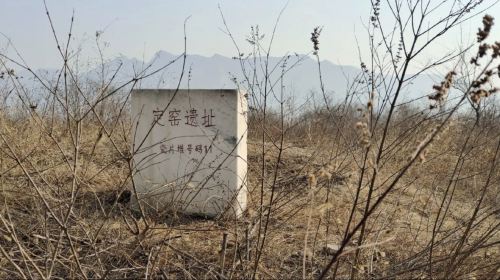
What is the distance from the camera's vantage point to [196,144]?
14.8 feet

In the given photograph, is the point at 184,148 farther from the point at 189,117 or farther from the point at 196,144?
the point at 189,117

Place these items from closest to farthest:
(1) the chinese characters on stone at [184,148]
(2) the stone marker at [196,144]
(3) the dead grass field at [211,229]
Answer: (3) the dead grass field at [211,229] → (2) the stone marker at [196,144] → (1) the chinese characters on stone at [184,148]

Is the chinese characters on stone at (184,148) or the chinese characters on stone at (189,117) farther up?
the chinese characters on stone at (189,117)

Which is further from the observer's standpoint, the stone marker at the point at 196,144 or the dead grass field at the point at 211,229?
the stone marker at the point at 196,144

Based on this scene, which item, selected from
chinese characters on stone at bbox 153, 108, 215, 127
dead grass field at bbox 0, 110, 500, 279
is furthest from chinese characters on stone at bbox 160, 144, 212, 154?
dead grass field at bbox 0, 110, 500, 279

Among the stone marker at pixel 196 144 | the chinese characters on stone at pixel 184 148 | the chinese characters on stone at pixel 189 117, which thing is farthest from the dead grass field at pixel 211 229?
the chinese characters on stone at pixel 189 117

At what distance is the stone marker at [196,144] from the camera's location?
439cm

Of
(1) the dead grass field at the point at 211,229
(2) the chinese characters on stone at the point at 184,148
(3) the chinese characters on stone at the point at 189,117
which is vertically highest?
(3) the chinese characters on stone at the point at 189,117

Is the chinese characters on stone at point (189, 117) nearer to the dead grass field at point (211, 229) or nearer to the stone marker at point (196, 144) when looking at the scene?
the stone marker at point (196, 144)

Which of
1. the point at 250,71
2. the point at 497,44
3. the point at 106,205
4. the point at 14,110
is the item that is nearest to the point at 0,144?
the point at 106,205

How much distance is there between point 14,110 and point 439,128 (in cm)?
793

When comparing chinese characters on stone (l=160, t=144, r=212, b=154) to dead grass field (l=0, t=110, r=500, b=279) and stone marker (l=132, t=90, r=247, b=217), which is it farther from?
dead grass field (l=0, t=110, r=500, b=279)

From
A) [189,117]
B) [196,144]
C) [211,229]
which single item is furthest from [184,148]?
[211,229]

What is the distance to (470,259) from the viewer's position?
2.84 metres
